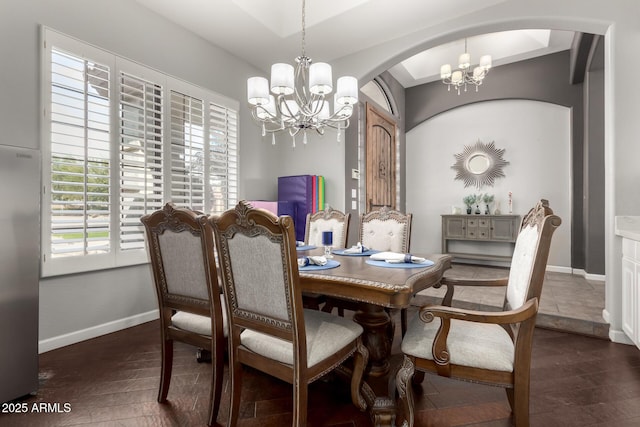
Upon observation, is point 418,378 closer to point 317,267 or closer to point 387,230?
point 317,267

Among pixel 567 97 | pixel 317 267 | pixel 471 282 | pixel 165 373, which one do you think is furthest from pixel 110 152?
pixel 567 97

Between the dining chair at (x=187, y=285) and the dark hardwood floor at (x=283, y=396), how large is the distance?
0.60 feet

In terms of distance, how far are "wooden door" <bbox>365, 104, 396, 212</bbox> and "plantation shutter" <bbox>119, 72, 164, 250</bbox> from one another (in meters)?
2.99

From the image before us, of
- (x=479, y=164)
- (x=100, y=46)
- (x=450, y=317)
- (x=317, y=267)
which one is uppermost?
(x=100, y=46)

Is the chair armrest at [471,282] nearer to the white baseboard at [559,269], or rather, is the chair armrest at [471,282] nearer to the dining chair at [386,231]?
the dining chair at [386,231]

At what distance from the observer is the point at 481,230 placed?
526cm

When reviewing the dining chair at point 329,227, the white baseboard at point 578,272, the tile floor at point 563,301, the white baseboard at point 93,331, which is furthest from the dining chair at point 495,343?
the white baseboard at point 578,272

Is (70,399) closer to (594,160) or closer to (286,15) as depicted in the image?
(286,15)

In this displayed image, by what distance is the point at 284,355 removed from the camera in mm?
1345

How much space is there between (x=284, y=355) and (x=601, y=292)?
416 centimetres

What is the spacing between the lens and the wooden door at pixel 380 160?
502cm

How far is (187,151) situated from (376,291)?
283 centimetres

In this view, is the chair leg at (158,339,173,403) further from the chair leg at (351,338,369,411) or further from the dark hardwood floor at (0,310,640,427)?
the chair leg at (351,338,369,411)

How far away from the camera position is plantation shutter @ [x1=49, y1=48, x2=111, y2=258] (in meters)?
2.43
